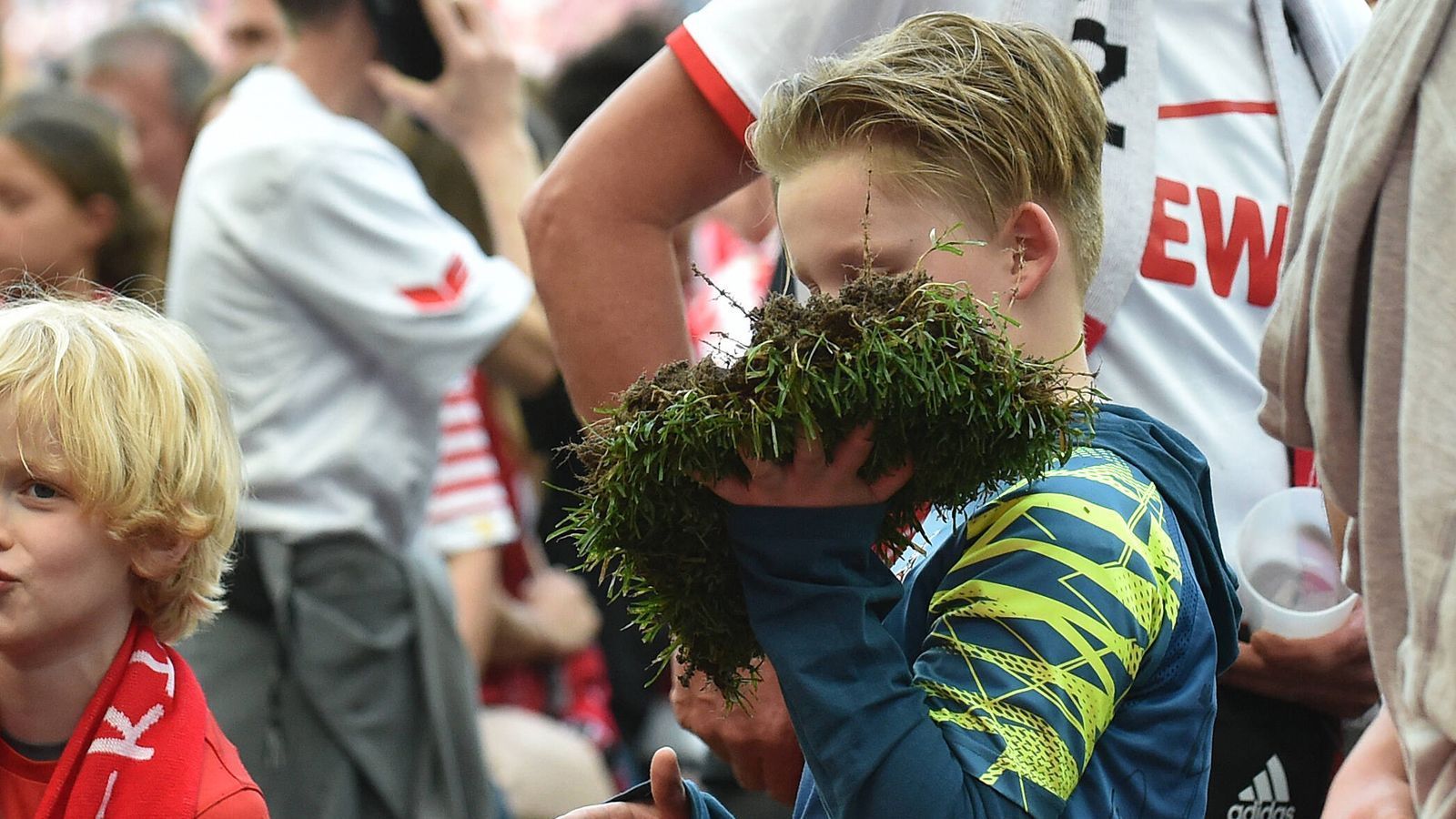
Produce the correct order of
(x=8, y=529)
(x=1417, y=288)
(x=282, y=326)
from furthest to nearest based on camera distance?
(x=282, y=326)
(x=8, y=529)
(x=1417, y=288)

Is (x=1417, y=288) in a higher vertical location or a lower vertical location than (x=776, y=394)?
higher

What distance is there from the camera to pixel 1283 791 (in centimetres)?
205

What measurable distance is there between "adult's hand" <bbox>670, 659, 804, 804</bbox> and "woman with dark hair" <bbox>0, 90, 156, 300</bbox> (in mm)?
2493

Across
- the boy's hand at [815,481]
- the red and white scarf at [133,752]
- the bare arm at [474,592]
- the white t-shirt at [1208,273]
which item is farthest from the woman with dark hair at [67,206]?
the boy's hand at [815,481]

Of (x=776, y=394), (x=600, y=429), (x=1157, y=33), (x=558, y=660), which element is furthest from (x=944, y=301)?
(x=558, y=660)

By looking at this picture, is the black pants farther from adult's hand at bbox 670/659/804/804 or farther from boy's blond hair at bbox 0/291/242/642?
boy's blond hair at bbox 0/291/242/642

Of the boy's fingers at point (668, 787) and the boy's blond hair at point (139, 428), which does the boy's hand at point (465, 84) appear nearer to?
the boy's blond hair at point (139, 428)

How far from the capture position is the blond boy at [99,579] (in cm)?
183

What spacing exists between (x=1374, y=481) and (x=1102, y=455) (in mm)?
369

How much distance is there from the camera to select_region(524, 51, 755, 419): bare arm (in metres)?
2.17

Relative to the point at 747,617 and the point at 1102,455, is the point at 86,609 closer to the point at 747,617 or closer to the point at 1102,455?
the point at 747,617

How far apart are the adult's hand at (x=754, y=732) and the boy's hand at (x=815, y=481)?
1.80 feet

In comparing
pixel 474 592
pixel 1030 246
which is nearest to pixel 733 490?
pixel 1030 246

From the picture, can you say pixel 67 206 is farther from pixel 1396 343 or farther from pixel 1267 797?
pixel 1396 343
